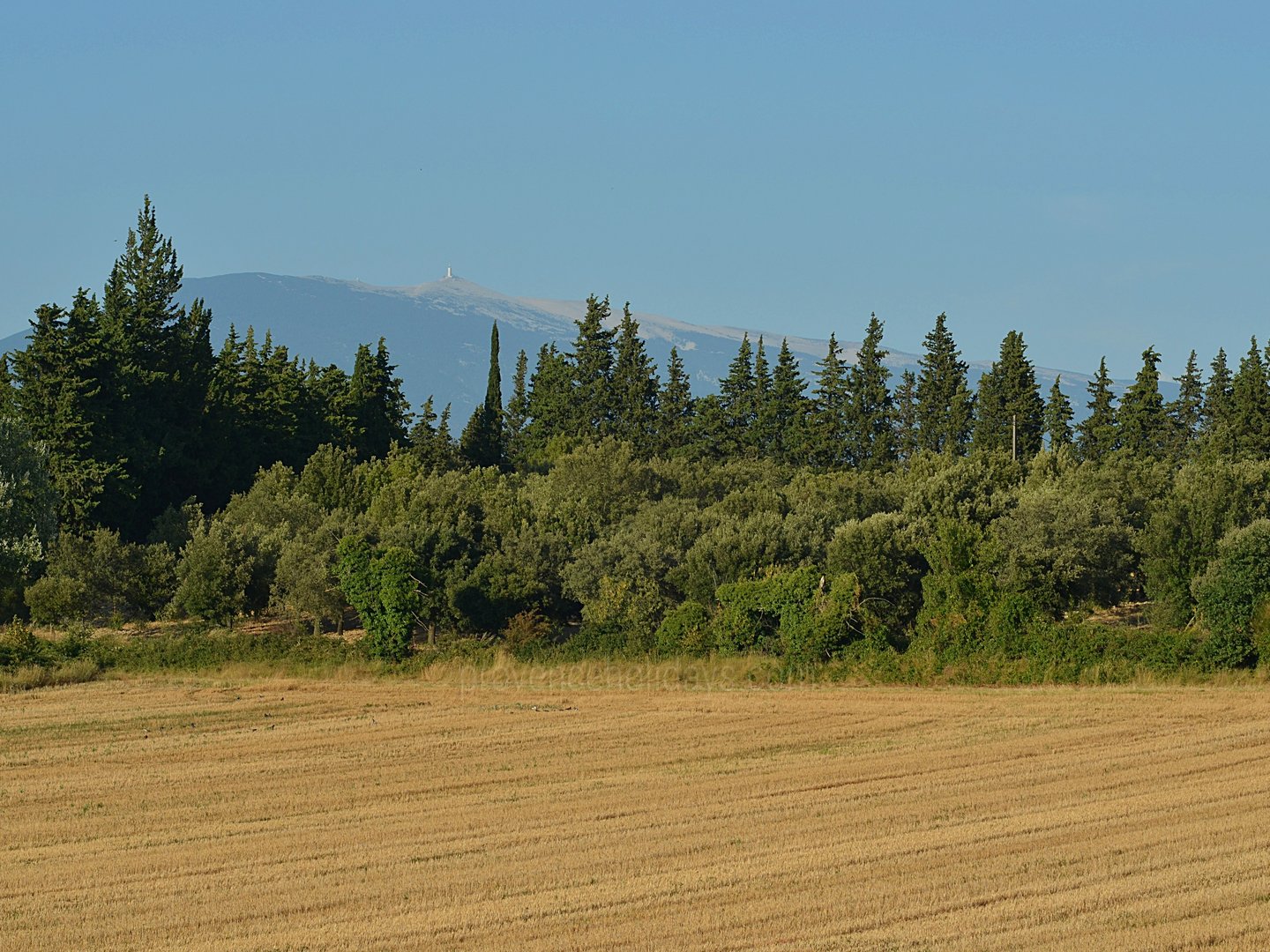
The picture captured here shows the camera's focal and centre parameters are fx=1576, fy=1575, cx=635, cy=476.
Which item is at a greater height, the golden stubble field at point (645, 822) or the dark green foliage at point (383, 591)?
the dark green foliage at point (383, 591)

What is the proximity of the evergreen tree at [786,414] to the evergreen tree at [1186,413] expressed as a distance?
64.6 ft

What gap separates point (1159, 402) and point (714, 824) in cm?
7025

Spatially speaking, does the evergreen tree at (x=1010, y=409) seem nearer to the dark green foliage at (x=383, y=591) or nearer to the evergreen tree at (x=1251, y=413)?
the evergreen tree at (x=1251, y=413)

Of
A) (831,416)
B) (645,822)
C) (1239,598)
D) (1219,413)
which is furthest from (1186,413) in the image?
(645,822)

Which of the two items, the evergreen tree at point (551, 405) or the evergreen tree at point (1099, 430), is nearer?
the evergreen tree at point (1099, 430)

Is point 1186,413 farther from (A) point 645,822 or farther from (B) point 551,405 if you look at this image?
(A) point 645,822

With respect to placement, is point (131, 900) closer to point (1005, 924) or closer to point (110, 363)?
point (1005, 924)

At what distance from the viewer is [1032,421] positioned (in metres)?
85.3

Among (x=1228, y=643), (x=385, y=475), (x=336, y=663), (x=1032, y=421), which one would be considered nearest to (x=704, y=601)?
(x=336, y=663)

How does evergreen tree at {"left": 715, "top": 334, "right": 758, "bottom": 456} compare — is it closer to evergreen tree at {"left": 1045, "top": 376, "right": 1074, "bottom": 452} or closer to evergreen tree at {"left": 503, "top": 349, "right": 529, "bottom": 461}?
evergreen tree at {"left": 503, "top": 349, "right": 529, "bottom": 461}

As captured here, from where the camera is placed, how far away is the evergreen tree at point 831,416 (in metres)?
85.9

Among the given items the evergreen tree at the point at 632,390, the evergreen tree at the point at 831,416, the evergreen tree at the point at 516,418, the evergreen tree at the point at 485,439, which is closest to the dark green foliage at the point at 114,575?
the evergreen tree at the point at 485,439

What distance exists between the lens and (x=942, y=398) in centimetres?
8762

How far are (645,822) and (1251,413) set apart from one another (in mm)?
62525
